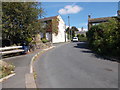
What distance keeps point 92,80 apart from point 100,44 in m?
7.15

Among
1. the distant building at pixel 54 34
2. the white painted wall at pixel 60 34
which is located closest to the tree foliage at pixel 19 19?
the distant building at pixel 54 34

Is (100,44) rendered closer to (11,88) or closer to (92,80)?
(92,80)

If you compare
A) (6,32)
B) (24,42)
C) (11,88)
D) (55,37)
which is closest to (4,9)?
(6,32)

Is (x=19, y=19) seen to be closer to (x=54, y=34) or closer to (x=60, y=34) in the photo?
(x=54, y=34)

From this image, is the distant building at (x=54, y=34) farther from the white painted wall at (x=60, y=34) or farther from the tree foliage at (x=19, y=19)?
the tree foliage at (x=19, y=19)

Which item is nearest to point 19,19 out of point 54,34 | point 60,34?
point 54,34

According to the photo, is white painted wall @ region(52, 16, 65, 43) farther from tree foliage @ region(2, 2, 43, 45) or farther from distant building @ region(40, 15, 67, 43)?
tree foliage @ region(2, 2, 43, 45)

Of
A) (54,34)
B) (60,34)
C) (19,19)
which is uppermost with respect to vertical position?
(19,19)

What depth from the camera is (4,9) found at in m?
11.3

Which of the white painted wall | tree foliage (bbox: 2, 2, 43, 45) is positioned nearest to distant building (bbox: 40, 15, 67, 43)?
the white painted wall

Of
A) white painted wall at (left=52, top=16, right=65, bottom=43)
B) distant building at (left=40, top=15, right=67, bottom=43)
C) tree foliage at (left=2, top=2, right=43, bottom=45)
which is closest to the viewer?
tree foliage at (left=2, top=2, right=43, bottom=45)

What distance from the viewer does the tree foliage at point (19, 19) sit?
11.2 meters

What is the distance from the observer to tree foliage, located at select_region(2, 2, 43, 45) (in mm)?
11195

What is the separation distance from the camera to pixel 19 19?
11.6 meters
